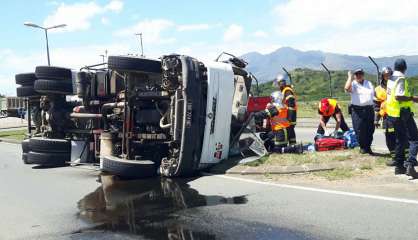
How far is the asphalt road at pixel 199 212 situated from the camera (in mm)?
5301

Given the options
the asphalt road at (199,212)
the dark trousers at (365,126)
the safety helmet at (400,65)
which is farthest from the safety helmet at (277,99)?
the safety helmet at (400,65)

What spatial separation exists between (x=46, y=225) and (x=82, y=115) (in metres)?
5.15

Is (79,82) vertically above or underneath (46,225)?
above

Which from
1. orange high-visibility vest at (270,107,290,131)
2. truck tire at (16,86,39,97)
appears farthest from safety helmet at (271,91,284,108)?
truck tire at (16,86,39,97)

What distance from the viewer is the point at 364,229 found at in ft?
16.7

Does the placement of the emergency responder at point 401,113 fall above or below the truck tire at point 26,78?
below

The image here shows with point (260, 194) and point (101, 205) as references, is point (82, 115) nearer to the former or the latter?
point (101, 205)

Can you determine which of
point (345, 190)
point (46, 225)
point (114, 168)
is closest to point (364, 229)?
point (345, 190)

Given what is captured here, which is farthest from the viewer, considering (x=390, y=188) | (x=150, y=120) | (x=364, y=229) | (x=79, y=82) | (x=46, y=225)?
(x=79, y=82)

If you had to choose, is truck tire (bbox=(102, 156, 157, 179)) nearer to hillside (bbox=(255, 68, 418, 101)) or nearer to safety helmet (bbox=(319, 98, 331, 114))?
safety helmet (bbox=(319, 98, 331, 114))

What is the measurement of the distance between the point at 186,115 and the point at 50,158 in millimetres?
4422

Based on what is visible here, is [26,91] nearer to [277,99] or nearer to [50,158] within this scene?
[50,158]

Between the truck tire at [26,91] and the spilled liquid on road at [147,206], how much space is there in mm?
4511

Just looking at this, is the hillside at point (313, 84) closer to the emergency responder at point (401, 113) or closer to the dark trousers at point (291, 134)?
the dark trousers at point (291, 134)
